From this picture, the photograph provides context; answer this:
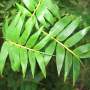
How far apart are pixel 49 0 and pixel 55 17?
0.07 m

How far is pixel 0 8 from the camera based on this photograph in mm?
1214

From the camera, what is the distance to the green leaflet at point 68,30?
975 millimetres

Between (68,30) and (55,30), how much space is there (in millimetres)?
43

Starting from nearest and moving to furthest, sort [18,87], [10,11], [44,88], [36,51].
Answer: [36,51] → [10,11] → [18,87] → [44,88]

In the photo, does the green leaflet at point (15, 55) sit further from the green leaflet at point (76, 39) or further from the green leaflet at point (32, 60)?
the green leaflet at point (76, 39)

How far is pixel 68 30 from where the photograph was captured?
982 mm

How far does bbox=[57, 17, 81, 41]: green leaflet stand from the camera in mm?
975

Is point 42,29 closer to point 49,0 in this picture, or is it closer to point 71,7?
point 49,0

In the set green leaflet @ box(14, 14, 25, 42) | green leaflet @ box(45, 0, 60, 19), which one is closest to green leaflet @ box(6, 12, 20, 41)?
green leaflet @ box(14, 14, 25, 42)

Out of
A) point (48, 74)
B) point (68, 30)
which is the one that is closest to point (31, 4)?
point (68, 30)

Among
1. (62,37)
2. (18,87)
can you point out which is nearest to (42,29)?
(62,37)

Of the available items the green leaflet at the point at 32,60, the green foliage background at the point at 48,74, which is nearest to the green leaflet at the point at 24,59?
the green leaflet at the point at 32,60

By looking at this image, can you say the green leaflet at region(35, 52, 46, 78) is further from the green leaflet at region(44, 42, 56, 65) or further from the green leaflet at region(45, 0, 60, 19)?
the green leaflet at region(45, 0, 60, 19)

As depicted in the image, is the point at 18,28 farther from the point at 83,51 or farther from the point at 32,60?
the point at 83,51
